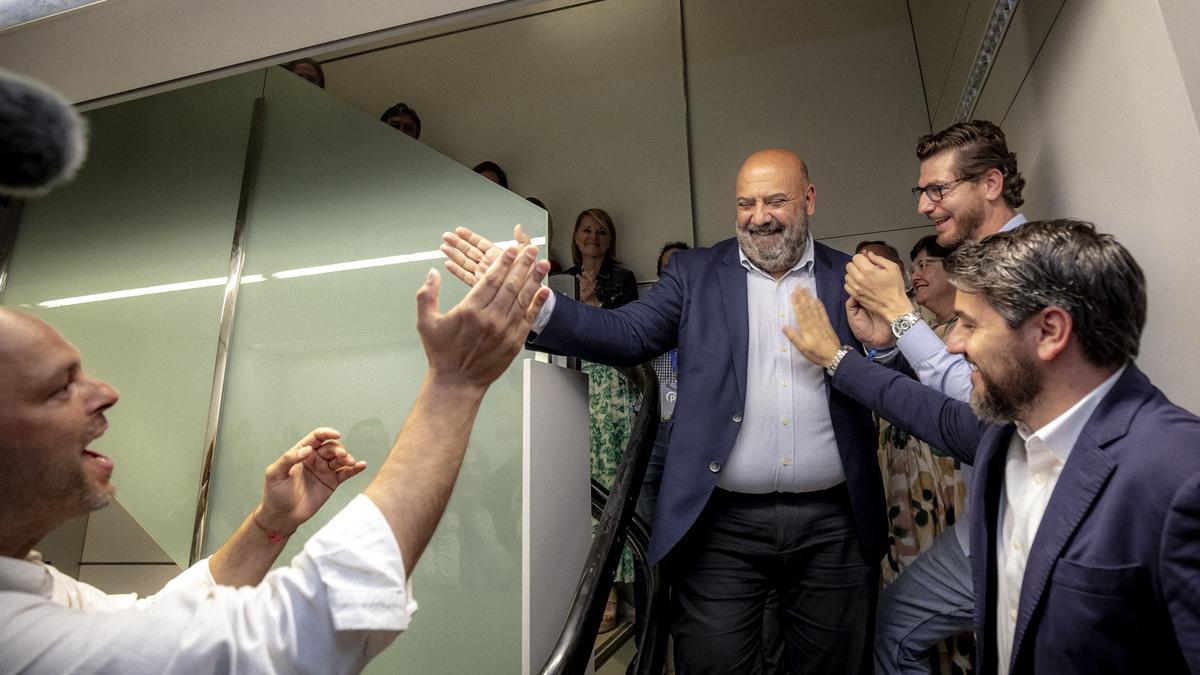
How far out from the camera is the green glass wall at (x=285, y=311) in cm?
159

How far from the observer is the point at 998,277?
1.07m

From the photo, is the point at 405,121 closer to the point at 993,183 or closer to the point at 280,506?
the point at 993,183

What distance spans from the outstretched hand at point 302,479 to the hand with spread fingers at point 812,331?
99cm

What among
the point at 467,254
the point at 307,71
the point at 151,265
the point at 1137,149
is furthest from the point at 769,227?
the point at 307,71

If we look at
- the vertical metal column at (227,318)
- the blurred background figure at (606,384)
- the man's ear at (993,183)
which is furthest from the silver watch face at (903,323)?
the vertical metal column at (227,318)

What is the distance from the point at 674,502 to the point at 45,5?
2.47 meters

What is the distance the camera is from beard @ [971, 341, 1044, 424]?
→ 103 cm

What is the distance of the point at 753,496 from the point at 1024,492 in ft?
1.95

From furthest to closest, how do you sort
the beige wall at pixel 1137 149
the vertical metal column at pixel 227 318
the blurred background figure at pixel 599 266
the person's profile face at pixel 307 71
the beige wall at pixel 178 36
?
1. the blurred background figure at pixel 599 266
2. the person's profile face at pixel 307 71
3. the beige wall at pixel 178 36
4. the vertical metal column at pixel 227 318
5. the beige wall at pixel 1137 149

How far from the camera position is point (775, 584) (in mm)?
1568

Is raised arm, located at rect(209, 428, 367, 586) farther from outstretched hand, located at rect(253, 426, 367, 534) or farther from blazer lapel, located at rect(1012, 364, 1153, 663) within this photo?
blazer lapel, located at rect(1012, 364, 1153, 663)

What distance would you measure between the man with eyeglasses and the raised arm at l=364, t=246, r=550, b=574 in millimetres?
1057

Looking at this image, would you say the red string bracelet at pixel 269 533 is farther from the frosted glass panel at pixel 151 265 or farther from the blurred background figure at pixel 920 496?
the blurred background figure at pixel 920 496

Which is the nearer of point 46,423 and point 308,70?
point 46,423
